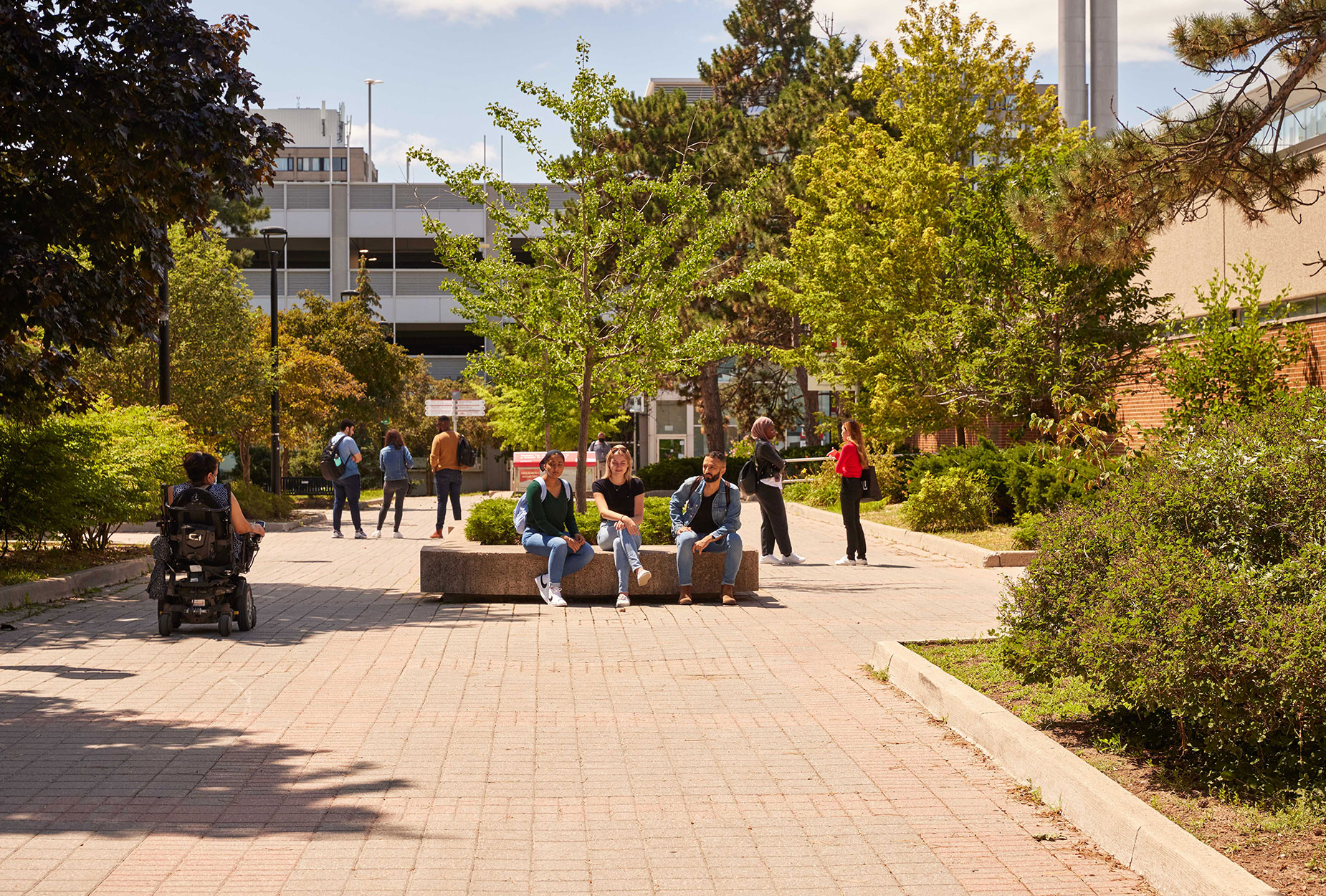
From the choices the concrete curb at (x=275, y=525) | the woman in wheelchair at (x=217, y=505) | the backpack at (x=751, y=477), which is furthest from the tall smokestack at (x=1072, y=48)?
the woman in wheelchair at (x=217, y=505)

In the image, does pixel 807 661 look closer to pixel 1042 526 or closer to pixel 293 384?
pixel 1042 526

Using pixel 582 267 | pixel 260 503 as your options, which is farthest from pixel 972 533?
pixel 260 503

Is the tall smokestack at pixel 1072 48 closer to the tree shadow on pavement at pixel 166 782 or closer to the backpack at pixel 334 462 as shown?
the backpack at pixel 334 462

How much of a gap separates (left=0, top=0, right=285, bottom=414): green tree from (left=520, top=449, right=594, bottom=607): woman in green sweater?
166 inches

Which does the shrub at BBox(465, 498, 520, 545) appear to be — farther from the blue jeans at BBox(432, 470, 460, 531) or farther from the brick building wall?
the brick building wall

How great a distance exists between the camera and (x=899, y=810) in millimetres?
5422

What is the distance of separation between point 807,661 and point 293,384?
26938 millimetres

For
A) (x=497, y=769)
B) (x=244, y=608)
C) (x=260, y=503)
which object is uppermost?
(x=260, y=503)

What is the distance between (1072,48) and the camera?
35062mm

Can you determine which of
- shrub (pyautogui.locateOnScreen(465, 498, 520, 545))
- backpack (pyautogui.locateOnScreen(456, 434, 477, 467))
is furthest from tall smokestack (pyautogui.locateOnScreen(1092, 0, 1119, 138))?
shrub (pyautogui.locateOnScreen(465, 498, 520, 545))

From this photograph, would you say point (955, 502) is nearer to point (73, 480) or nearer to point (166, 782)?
point (73, 480)

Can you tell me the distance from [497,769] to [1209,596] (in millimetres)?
3257

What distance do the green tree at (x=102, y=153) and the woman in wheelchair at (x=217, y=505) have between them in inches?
91.9

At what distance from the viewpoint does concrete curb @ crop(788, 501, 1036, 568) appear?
16125mm
